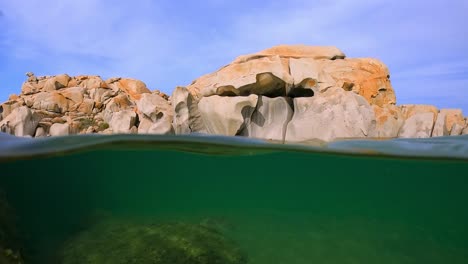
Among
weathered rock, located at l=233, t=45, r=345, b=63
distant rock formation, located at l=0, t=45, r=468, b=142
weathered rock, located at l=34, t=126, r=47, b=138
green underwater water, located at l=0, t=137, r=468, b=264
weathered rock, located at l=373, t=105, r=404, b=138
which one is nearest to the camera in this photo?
green underwater water, located at l=0, t=137, r=468, b=264

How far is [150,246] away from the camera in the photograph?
294 inches

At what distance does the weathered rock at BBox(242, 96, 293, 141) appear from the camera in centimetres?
2041

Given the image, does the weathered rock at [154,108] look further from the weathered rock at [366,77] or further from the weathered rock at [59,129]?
the weathered rock at [366,77]

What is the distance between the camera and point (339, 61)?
36.7 meters

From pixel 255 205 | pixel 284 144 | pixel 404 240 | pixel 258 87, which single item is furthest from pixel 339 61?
pixel 404 240

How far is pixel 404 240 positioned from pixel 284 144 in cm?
601

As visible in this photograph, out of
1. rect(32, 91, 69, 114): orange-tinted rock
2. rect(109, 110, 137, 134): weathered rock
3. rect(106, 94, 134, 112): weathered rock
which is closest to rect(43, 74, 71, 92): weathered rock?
rect(32, 91, 69, 114): orange-tinted rock

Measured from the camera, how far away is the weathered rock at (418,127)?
2445cm

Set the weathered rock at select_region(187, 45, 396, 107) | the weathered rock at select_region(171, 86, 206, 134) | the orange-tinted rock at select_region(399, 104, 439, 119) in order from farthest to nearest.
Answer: the orange-tinted rock at select_region(399, 104, 439, 119) < the weathered rock at select_region(171, 86, 206, 134) < the weathered rock at select_region(187, 45, 396, 107)

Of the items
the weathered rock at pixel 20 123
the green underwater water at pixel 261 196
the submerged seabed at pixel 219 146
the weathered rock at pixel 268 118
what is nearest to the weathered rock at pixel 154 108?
the green underwater water at pixel 261 196

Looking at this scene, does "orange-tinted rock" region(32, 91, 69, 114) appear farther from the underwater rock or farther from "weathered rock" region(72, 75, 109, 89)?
the underwater rock

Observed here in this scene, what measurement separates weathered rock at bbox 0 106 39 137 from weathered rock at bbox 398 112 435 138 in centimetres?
3329

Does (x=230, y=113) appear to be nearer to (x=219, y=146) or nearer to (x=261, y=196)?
(x=261, y=196)

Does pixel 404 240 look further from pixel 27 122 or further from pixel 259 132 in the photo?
pixel 27 122
